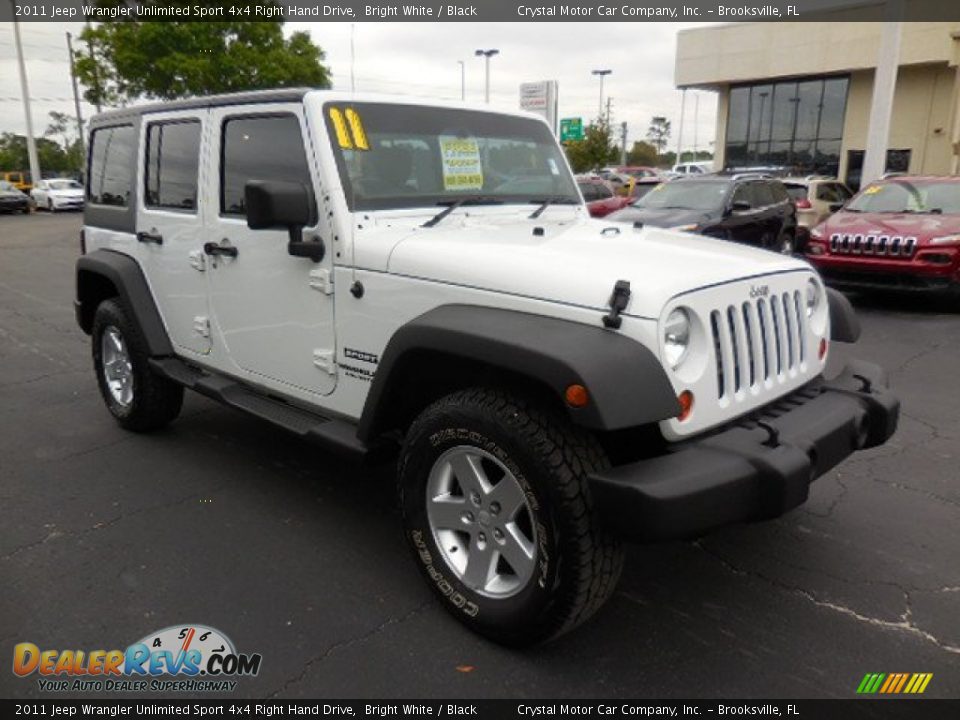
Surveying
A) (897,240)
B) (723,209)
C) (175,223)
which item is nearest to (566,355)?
(175,223)

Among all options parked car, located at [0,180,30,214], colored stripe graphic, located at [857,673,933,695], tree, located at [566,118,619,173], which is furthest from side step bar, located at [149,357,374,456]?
tree, located at [566,118,619,173]

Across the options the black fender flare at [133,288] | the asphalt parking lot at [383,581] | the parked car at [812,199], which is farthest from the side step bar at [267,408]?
the parked car at [812,199]

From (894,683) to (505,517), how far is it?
4.63 ft

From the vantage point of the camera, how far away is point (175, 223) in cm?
417

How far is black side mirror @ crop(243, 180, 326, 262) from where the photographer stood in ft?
9.49

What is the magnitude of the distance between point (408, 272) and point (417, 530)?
994 millimetres

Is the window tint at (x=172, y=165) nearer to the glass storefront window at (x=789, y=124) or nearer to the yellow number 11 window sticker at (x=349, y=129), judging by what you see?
the yellow number 11 window sticker at (x=349, y=129)

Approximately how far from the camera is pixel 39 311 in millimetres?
9336

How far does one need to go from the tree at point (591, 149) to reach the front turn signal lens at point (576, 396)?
1492 inches

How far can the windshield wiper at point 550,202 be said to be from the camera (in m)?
3.69

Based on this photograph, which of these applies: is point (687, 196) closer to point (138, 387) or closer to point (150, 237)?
point (150, 237)

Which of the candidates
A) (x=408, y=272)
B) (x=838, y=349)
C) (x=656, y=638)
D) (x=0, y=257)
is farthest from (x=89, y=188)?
(x=0, y=257)

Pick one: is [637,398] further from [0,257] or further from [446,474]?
[0,257]

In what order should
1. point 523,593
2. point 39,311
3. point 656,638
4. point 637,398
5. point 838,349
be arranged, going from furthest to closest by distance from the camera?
point 39,311 → point 838,349 → point 656,638 → point 523,593 → point 637,398
